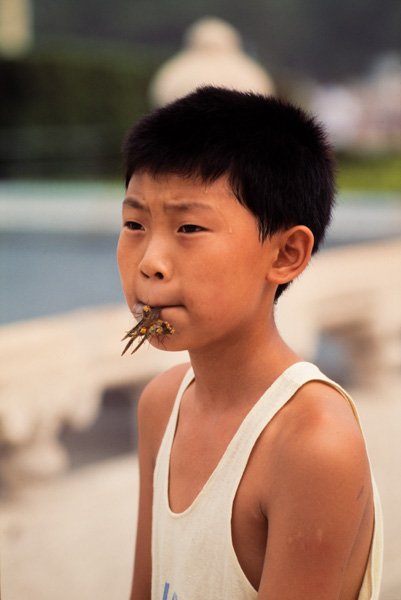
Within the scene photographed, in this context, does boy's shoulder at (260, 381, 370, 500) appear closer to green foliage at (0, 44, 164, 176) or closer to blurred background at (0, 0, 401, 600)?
blurred background at (0, 0, 401, 600)

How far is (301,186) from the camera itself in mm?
1226

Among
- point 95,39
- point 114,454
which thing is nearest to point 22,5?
point 95,39

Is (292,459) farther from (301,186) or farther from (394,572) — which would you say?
(394,572)

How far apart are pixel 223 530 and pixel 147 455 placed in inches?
12.8

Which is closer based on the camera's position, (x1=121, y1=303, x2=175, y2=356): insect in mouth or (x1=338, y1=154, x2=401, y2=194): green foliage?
(x1=121, y1=303, x2=175, y2=356): insect in mouth

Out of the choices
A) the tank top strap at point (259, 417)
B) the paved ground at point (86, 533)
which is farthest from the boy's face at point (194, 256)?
the paved ground at point (86, 533)

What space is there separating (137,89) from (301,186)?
665 inches

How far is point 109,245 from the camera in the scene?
11.2m

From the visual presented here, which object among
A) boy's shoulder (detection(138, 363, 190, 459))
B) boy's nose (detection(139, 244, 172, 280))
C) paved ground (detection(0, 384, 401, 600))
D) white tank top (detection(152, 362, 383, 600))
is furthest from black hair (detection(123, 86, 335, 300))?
paved ground (detection(0, 384, 401, 600))

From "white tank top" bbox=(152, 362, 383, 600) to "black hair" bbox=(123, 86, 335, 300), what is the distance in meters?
0.24

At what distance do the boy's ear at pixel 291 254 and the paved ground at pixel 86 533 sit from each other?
132cm

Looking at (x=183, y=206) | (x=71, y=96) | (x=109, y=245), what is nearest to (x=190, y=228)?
(x=183, y=206)

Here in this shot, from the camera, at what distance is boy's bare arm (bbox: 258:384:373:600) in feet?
3.50

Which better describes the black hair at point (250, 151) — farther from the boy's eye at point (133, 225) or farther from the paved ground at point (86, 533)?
the paved ground at point (86, 533)
